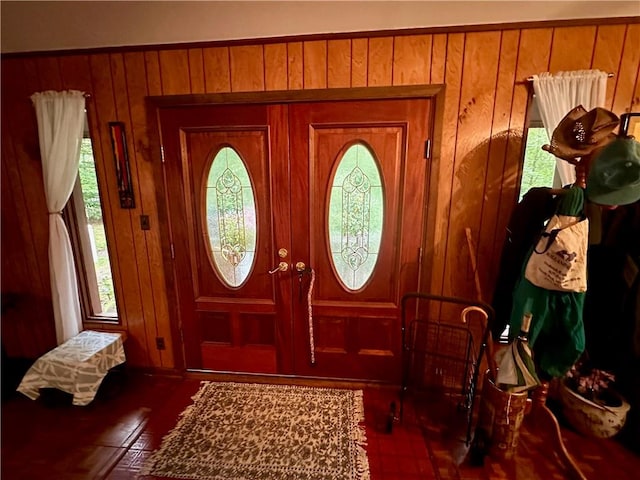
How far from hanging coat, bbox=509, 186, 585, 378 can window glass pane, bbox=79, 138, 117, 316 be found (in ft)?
8.91

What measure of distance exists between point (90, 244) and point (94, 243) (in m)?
0.04

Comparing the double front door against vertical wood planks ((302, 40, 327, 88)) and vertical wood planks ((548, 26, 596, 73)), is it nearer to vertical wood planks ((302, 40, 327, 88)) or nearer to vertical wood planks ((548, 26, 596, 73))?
vertical wood planks ((302, 40, 327, 88))

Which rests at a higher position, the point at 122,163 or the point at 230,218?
the point at 122,163

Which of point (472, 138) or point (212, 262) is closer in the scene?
point (472, 138)

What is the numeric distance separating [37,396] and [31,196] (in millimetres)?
1393

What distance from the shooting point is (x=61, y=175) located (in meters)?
1.95

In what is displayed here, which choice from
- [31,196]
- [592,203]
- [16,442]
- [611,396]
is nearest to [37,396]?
[16,442]

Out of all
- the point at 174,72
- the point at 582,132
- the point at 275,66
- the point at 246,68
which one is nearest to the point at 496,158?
the point at 582,132

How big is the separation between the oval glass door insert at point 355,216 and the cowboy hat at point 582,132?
0.90 meters

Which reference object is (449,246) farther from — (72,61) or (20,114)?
(20,114)

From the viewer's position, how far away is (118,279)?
216 centimetres

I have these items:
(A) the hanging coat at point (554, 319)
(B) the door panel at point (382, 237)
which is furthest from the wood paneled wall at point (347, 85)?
(A) the hanging coat at point (554, 319)

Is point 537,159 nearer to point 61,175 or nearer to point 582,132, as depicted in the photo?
point 582,132

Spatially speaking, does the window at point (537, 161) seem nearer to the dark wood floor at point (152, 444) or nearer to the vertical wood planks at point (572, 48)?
the vertical wood planks at point (572, 48)
